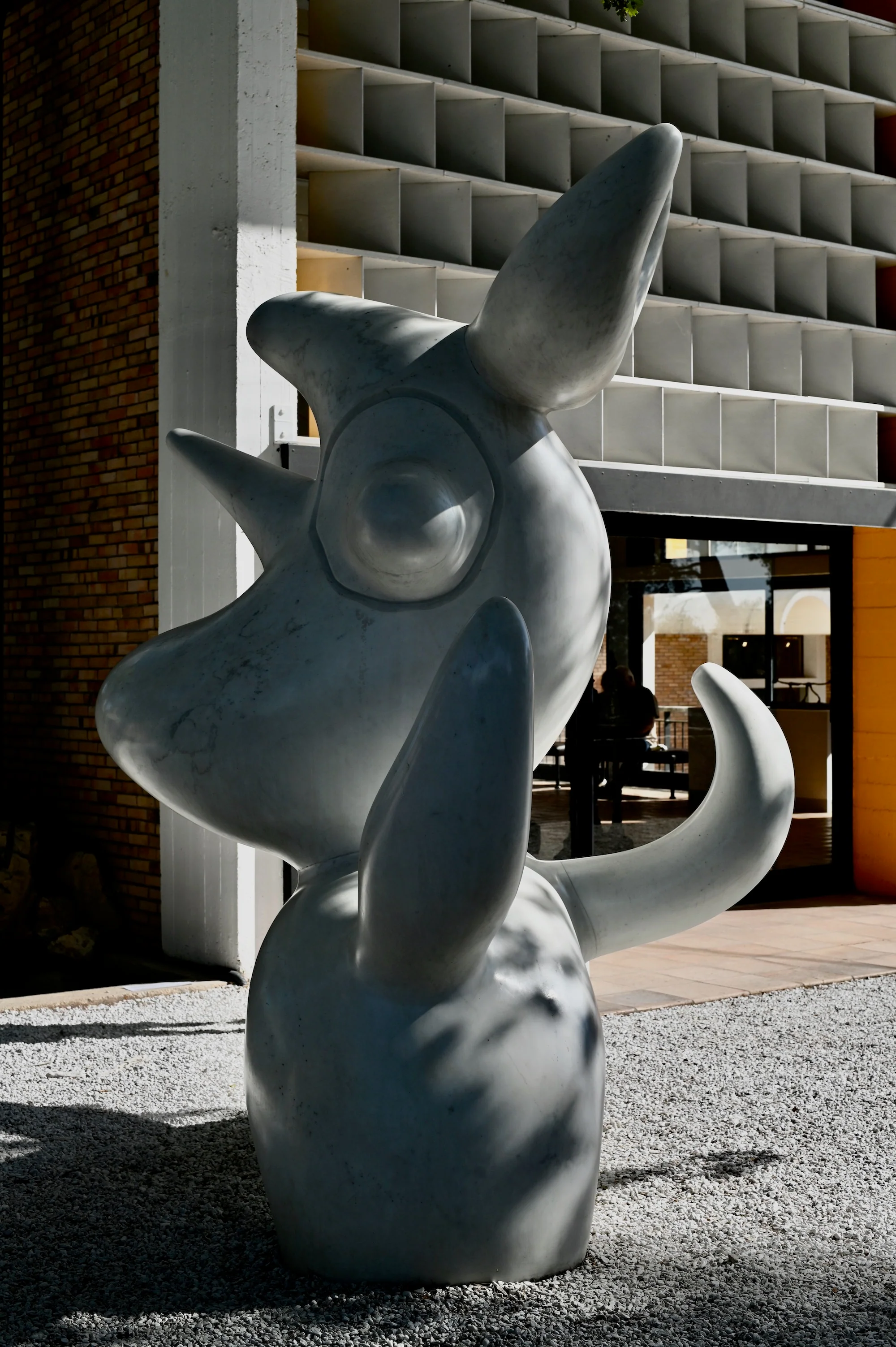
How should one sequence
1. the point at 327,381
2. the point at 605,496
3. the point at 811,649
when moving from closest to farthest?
the point at 327,381 < the point at 605,496 < the point at 811,649

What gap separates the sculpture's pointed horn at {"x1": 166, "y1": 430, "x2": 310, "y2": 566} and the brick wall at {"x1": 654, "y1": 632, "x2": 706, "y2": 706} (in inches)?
219

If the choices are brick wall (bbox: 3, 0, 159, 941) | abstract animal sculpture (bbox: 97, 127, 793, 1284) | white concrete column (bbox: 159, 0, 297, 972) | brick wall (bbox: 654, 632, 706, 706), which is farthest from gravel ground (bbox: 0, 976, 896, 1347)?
brick wall (bbox: 654, 632, 706, 706)

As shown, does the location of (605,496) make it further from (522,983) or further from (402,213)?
(522,983)

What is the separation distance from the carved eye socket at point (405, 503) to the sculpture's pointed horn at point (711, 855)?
2.64 ft

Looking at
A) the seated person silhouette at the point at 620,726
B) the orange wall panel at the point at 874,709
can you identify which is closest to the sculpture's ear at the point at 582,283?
the seated person silhouette at the point at 620,726

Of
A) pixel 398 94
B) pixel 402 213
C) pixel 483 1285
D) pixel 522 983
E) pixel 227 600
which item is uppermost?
pixel 398 94

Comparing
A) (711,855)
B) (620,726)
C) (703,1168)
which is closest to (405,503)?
(711,855)

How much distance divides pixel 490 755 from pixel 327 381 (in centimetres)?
118

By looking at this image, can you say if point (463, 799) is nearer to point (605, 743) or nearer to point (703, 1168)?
point (703, 1168)

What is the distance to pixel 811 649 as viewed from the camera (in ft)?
31.6

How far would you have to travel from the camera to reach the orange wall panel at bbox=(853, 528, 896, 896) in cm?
952

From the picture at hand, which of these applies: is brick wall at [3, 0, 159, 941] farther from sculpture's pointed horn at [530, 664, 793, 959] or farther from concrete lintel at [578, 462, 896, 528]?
sculpture's pointed horn at [530, 664, 793, 959]

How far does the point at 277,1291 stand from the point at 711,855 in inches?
56.9

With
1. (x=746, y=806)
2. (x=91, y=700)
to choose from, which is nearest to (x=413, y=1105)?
(x=746, y=806)
